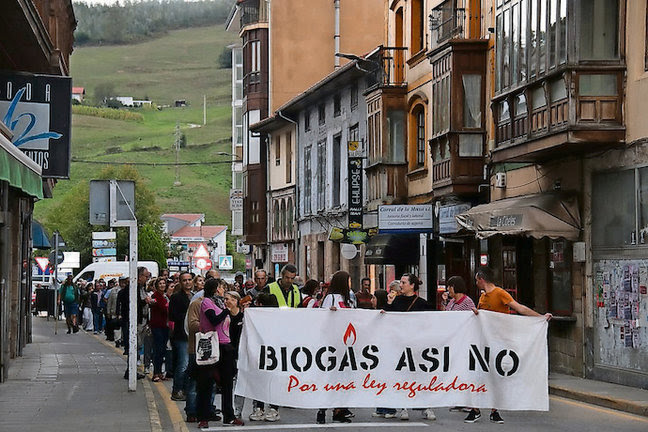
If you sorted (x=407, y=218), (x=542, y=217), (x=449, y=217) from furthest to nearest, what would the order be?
(x=407, y=218) < (x=449, y=217) < (x=542, y=217)

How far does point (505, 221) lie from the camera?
2391 centimetres

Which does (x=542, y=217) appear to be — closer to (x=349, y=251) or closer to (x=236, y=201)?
(x=349, y=251)

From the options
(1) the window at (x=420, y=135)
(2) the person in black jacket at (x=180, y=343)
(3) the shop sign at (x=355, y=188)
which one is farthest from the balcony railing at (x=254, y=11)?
(2) the person in black jacket at (x=180, y=343)

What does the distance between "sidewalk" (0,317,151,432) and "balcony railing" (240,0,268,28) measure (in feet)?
109

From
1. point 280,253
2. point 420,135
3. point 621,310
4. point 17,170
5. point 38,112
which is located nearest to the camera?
point 17,170

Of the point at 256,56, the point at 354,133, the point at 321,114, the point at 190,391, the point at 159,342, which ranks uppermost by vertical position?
the point at 256,56

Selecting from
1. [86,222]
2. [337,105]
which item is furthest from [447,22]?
[86,222]

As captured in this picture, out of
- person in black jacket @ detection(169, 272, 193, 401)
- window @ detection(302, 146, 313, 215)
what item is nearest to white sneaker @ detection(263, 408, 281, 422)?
person in black jacket @ detection(169, 272, 193, 401)

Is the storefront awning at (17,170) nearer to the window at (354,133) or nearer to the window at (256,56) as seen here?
the window at (354,133)

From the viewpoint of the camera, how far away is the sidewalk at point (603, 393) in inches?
698

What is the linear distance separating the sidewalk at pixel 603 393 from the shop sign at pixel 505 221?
2.87 m

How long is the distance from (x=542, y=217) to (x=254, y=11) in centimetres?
4161

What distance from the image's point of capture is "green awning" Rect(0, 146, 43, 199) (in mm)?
16000

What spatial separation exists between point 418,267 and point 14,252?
1158cm
